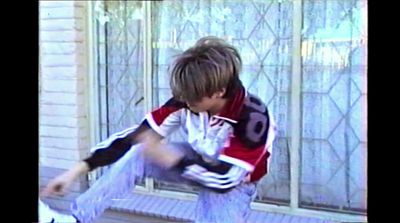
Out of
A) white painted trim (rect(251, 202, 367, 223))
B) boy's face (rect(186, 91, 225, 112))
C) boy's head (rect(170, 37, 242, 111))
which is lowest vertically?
white painted trim (rect(251, 202, 367, 223))

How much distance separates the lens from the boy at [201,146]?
139 centimetres

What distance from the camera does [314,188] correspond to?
157cm

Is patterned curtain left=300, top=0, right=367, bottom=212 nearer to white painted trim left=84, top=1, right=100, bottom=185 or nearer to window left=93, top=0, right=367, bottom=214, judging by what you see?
window left=93, top=0, right=367, bottom=214

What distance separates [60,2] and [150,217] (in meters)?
0.66

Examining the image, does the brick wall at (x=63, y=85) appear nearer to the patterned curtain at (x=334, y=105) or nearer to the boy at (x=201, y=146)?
the boy at (x=201, y=146)

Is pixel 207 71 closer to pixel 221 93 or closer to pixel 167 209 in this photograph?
pixel 221 93

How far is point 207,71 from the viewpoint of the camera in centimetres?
138

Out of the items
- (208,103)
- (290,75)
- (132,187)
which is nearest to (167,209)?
(132,187)

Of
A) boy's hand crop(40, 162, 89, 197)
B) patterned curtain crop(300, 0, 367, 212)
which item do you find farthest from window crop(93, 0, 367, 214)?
boy's hand crop(40, 162, 89, 197)

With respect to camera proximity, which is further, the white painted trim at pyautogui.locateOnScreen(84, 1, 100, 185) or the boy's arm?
the white painted trim at pyautogui.locateOnScreen(84, 1, 100, 185)

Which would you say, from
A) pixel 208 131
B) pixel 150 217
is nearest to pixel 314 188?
pixel 208 131

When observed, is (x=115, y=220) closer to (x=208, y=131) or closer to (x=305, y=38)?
(x=208, y=131)

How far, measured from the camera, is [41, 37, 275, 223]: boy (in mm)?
1389

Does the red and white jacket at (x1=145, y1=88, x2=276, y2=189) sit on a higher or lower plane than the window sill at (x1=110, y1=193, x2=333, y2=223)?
higher
